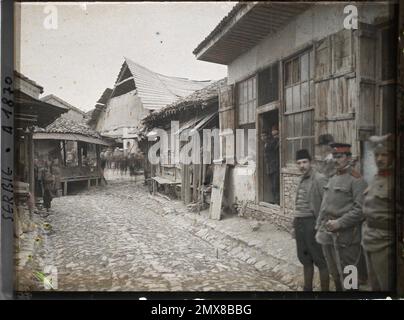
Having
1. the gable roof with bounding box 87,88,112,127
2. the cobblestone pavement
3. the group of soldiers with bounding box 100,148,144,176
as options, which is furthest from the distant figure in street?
the gable roof with bounding box 87,88,112,127

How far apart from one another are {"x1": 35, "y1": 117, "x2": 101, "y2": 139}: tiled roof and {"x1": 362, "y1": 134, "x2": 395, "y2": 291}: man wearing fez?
3286 millimetres

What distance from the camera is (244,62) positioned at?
3.71 metres

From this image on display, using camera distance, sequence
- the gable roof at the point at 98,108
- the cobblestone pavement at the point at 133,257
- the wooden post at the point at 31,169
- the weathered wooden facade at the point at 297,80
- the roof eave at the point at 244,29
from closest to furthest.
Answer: the weathered wooden facade at the point at 297,80
the roof eave at the point at 244,29
the cobblestone pavement at the point at 133,257
the wooden post at the point at 31,169
the gable roof at the point at 98,108

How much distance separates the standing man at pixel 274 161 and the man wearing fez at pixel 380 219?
95 cm

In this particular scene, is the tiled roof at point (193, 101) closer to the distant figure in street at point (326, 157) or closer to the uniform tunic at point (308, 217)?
the distant figure in street at point (326, 157)

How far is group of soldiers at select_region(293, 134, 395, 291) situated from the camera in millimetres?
3123

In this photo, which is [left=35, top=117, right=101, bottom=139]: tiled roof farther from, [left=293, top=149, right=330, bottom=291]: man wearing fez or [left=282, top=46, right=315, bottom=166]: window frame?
[left=293, top=149, right=330, bottom=291]: man wearing fez

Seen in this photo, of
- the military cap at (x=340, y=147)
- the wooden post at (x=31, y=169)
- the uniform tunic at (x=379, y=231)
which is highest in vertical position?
the military cap at (x=340, y=147)

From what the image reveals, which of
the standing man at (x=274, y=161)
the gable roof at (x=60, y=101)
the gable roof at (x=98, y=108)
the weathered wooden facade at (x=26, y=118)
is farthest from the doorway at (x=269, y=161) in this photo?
the weathered wooden facade at (x=26, y=118)

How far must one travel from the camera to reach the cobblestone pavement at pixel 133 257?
336 cm

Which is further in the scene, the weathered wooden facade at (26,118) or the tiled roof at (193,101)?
the tiled roof at (193,101)
